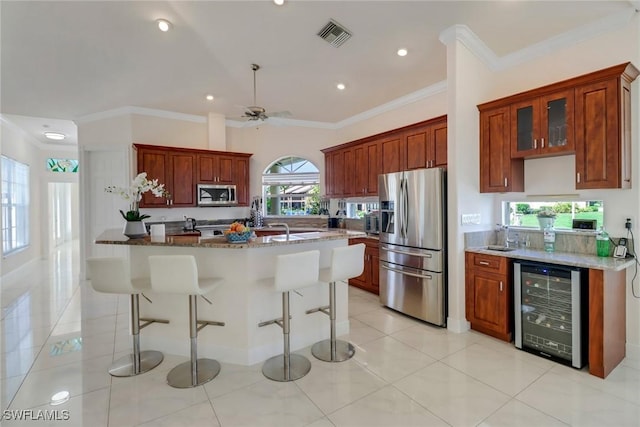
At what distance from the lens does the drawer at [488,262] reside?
3.12 meters

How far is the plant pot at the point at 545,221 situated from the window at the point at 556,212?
2.1 inches

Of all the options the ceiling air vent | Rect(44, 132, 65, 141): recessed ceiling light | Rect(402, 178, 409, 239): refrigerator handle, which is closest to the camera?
the ceiling air vent

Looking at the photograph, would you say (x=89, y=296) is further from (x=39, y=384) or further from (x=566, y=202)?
(x=566, y=202)

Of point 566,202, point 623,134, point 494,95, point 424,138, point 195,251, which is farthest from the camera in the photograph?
point 424,138

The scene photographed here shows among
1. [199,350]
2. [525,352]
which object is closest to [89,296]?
[199,350]

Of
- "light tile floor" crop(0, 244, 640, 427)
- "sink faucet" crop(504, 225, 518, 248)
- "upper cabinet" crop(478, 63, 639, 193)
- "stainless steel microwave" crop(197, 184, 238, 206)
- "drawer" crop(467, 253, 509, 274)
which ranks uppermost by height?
"upper cabinet" crop(478, 63, 639, 193)

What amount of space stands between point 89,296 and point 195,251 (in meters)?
3.29

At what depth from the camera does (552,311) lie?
2795mm

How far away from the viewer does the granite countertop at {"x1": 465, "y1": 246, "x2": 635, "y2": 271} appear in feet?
8.30

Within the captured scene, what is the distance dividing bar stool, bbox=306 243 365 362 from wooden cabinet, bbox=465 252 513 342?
4.45 ft

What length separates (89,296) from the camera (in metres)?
4.85

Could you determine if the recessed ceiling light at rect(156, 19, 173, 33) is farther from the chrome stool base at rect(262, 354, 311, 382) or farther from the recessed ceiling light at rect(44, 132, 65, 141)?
the recessed ceiling light at rect(44, 132, 65, 141)

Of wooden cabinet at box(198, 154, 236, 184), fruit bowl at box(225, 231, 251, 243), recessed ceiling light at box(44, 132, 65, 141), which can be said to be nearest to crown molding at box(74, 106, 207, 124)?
wooden cabinet at box(198, 154, 236, 184)

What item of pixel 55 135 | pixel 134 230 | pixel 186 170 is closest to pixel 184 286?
pixel 134 230
